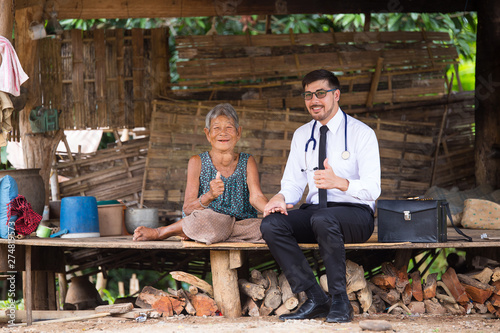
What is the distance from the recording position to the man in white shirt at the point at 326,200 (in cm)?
396

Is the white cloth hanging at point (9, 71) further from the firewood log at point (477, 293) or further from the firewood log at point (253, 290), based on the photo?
the firewood log at point (477, 293)

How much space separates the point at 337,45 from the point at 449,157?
2.04 meters

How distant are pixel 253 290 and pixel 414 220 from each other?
4.30 ft

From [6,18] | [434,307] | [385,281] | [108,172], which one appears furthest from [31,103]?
[434,307]

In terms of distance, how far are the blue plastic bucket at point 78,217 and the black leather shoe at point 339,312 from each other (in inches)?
97.2

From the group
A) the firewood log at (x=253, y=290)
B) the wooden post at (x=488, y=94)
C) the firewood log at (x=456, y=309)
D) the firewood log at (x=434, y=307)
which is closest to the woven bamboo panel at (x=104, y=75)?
the firewood log at (x=253, y=290)

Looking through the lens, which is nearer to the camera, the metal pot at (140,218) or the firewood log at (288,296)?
the firewood log at (288,296)

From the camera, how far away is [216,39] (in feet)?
24.8

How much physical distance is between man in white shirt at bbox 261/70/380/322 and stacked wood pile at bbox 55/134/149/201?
345cm

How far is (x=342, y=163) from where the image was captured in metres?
4.36

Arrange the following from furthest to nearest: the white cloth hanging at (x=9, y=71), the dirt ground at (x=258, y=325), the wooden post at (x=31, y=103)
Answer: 1. the wooden post at (x=31, y=103)
2. the white cloth hanging at (x=9, y=71)
3. the dirt ground at (x=258, y=325)

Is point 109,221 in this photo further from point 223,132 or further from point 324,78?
point 324,78

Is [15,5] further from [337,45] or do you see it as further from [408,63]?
[408,63]

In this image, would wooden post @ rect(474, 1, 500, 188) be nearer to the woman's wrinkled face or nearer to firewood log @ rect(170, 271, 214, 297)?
the woman's wrinkled face
